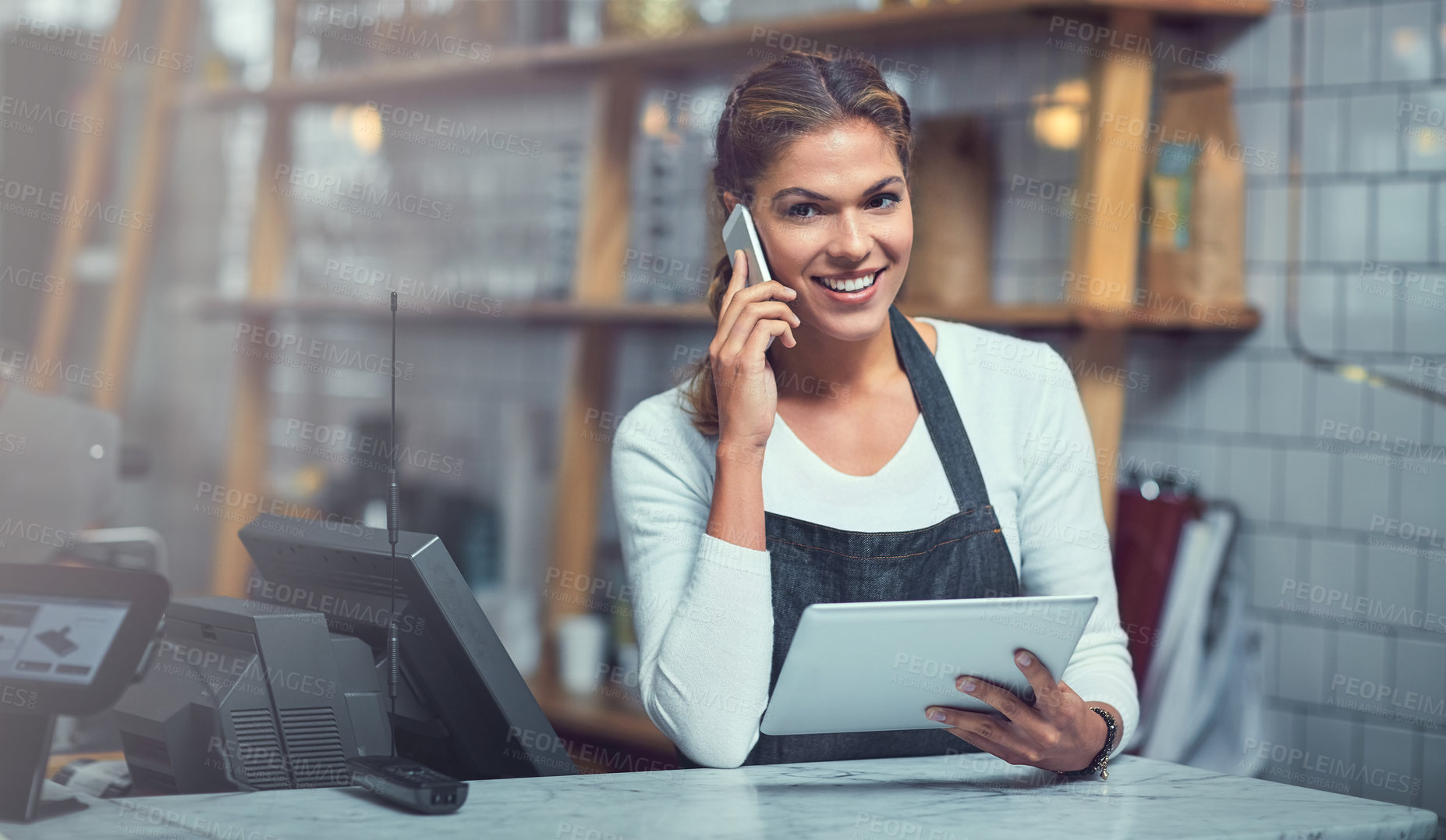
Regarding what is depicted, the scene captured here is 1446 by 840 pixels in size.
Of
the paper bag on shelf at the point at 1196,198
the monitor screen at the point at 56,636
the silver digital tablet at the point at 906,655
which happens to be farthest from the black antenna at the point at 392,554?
the paper bag on shelf at the point at 1196,198

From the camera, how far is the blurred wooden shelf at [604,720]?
98.3 inches

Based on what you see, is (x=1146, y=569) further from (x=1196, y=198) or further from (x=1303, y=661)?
(x=1196, y=198)

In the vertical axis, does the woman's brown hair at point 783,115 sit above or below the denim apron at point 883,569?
above

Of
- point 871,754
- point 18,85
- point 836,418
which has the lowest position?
point 871,754

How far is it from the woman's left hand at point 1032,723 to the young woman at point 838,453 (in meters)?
0.20

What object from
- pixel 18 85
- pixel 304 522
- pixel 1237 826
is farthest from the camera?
pixel 18 85

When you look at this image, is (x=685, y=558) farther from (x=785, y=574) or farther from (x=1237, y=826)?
(x=1237, y=826)

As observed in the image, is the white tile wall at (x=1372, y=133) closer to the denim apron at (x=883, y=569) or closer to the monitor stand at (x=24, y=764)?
the denim apron at (x=883, y=569)

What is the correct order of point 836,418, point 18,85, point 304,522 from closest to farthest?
1. point 304,522
2. point 836,418
3. point 18,85

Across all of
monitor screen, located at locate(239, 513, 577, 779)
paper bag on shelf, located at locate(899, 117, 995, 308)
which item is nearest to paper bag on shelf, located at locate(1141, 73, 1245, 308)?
paper bag on shelf, located at locate(899, 117, 995, 308)

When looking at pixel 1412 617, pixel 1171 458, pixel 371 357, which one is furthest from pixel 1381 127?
pixel 371 357

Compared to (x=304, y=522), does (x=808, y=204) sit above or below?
above

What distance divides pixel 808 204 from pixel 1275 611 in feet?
4.27

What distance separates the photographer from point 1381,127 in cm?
218
